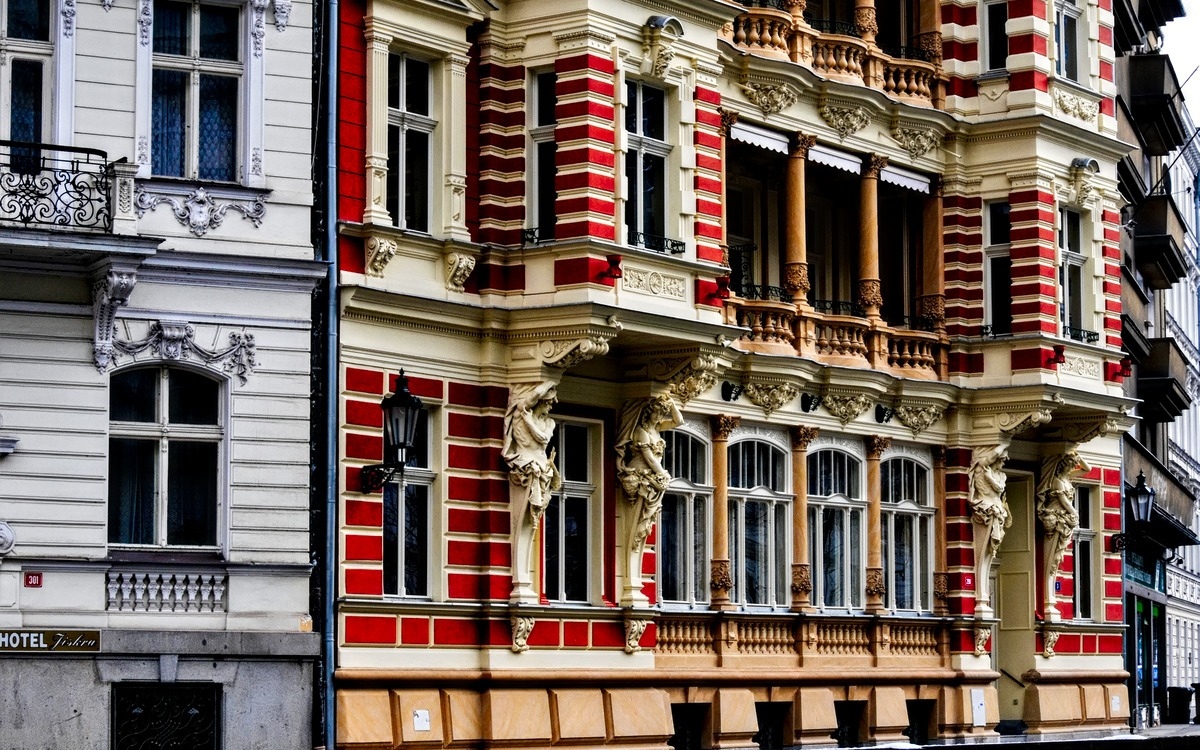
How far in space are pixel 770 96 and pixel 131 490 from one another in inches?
545

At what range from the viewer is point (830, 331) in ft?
133

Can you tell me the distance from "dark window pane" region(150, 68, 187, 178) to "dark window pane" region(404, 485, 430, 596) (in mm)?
5425

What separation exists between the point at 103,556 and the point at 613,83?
9873 millimetres

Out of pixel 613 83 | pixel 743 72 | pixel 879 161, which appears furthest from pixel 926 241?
pixel 613 83

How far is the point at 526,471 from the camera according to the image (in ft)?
109

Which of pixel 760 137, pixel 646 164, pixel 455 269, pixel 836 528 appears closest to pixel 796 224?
pixel 760 137

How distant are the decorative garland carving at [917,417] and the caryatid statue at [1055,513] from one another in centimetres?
321

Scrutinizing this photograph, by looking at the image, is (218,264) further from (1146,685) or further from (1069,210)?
(1146,685)

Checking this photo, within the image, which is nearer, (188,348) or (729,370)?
(188,348)

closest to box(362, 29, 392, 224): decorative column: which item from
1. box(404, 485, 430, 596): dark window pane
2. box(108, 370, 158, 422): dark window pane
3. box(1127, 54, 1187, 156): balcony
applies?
box(404, 485, 430, 596): dark window pane

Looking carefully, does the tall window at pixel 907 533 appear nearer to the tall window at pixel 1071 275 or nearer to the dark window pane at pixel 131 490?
the tall window at pixel 1071 275

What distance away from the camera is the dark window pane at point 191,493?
2973 centimetres

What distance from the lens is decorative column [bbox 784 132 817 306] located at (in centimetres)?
3994

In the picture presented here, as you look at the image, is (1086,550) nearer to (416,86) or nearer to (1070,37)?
(1070,37)
